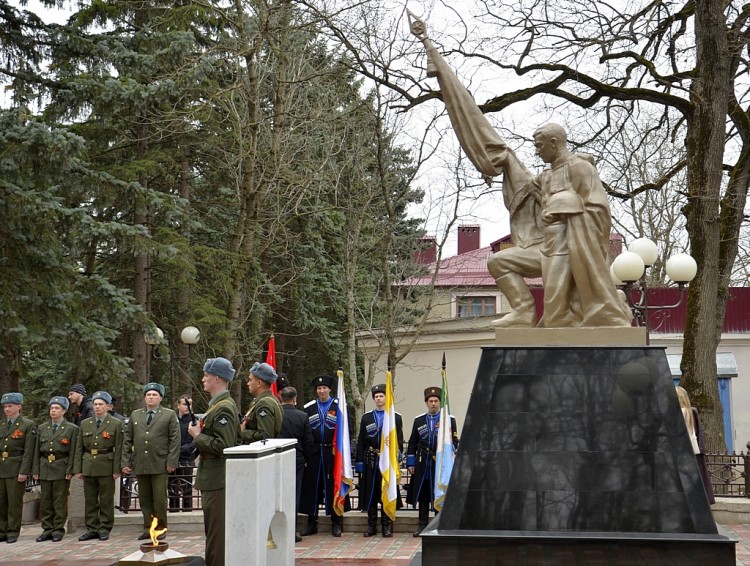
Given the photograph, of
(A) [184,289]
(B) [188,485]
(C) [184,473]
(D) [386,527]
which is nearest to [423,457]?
(D) [386,527]

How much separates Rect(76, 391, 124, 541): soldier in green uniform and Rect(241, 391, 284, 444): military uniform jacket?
314 centimetres

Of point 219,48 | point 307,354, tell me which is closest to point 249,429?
point 219,48

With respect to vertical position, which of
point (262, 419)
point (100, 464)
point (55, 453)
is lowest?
point (100, 464)

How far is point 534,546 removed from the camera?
7156 millimetres

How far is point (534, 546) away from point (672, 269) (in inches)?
258

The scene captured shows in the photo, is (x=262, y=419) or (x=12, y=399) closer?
(x=262, y=419)

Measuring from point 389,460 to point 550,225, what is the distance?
14.7 feet

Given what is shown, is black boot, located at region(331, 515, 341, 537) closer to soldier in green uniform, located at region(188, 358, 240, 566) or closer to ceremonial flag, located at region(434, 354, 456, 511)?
ceremonial flag, located at region(434, 354, 456, 511)

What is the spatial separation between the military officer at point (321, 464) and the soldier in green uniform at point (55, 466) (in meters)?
2.86

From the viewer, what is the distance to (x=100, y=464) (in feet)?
37.0

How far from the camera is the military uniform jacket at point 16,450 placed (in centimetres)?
1155

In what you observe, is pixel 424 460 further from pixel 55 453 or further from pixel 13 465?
pixel 13 465

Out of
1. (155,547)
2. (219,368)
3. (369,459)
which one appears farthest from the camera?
(369,459)

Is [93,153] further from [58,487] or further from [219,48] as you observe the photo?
[58,487]
